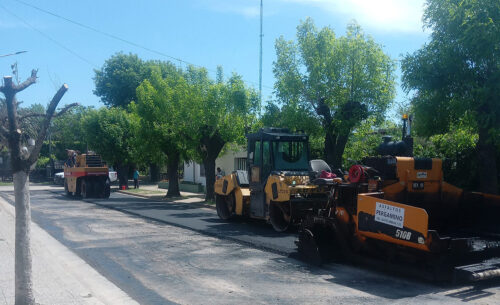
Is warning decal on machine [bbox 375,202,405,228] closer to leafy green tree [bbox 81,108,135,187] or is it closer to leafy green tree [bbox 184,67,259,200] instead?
leafy green tree [bbox 184,67,259,200]

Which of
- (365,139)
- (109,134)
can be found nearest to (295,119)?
(365,139)

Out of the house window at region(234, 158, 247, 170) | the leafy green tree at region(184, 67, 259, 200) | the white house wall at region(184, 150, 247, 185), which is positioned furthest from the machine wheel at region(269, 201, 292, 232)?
the house window at region(234, 158, 247, 170)

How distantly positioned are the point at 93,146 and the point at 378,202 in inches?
1172

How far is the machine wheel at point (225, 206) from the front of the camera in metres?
Result: 15.8

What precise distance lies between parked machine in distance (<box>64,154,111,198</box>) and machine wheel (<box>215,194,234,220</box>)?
12.4 m

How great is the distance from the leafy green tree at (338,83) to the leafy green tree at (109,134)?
18957mm

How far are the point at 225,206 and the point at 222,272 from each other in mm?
7537

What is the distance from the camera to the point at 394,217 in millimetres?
7512

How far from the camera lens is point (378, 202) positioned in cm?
786

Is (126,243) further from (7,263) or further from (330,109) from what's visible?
(330,109)

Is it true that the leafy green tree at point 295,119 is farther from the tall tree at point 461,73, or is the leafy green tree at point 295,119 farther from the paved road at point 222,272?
the tall tree at point 461,73

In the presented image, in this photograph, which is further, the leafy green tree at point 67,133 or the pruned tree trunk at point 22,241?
the leafy green tree at point 67,133

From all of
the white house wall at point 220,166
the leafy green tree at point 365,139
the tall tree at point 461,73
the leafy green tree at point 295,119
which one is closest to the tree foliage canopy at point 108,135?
the white house wall at point 220,166

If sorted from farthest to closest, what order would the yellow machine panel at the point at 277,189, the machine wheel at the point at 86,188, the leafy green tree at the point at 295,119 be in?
1. the machine wheel at the point at 86,188
2. the leafy green tree at the point at 295,119
3. the yellow machine panel at the point at 277,189
